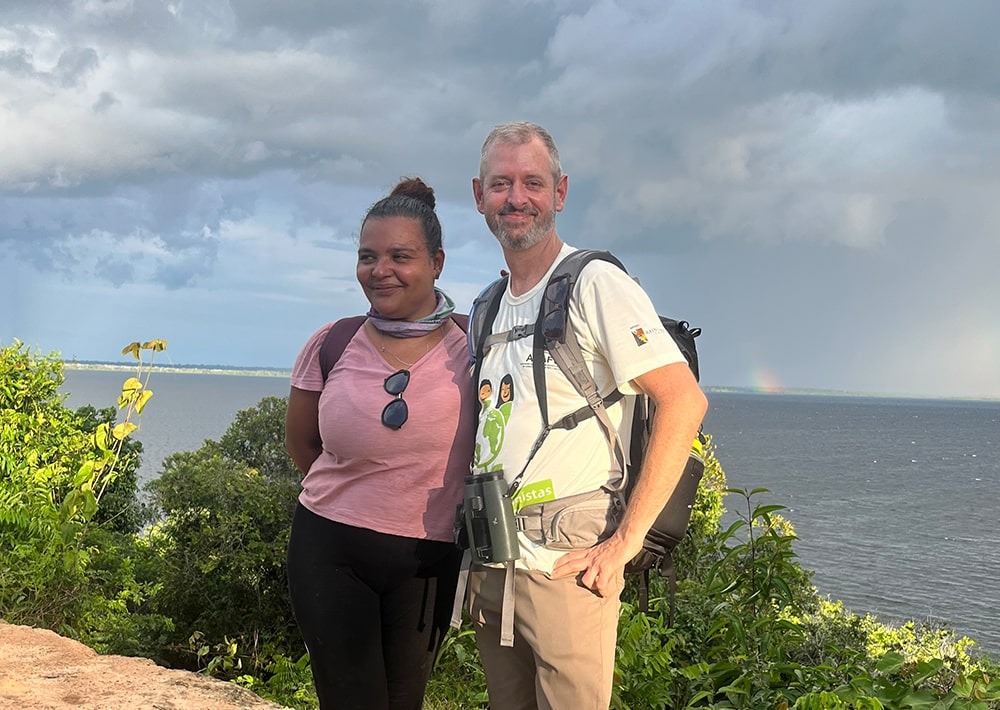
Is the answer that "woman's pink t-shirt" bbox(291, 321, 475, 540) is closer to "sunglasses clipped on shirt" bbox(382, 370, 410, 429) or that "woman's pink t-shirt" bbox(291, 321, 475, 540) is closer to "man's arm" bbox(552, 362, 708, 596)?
"sunglasses clipped on shirt" bbox(382, 370, 410, 429)

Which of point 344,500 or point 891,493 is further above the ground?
point 344,500

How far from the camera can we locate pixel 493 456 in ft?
7.96

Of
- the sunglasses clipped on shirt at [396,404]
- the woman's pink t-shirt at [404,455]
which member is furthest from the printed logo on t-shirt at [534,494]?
the sunglasses clipped on shirt at [396,404]

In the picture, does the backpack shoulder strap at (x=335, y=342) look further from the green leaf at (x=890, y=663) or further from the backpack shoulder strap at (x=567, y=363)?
the green leaf at (x=890, y=663)

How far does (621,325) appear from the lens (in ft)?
7.39

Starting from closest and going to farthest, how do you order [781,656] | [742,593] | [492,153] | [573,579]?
[573,579] → [492,153] → [781,656] → [742,593]

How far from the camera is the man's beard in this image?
2.53 meters

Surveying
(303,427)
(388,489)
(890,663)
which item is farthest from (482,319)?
(890,663)

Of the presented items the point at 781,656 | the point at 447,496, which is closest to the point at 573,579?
the point at 447,496

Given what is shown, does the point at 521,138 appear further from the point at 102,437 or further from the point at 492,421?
the point at 102,437

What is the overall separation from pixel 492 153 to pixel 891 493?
7605cm

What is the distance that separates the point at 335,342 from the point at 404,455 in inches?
21.8

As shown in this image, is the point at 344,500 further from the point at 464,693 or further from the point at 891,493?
the point at 891,493

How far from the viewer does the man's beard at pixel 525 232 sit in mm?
2527
